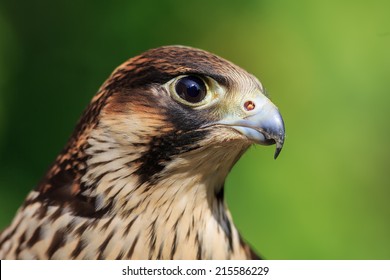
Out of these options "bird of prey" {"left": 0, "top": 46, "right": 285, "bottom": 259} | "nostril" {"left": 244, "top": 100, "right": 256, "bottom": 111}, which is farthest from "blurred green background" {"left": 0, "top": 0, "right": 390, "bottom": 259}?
"nostril" {"left": 244, "top": 100, "right": 256, "bottom": 111}

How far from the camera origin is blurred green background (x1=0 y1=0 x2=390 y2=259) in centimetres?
319

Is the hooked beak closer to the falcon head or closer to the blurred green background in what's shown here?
the falcon head

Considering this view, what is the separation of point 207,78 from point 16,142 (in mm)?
1634

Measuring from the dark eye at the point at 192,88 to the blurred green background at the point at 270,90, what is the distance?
126 centimetres

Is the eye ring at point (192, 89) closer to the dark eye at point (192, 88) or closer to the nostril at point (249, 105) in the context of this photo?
→ the dark eye at point (192, 88)

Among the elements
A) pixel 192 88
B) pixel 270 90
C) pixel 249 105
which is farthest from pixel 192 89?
pixel 270 90

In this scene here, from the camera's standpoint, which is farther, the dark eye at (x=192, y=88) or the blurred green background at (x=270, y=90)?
the blurred green background at (x=270, y=90)

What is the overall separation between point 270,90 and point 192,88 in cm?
139

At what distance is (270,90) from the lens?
3.29 m

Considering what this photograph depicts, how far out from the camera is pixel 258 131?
1.86m

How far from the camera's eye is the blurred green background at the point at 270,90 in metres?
3.19

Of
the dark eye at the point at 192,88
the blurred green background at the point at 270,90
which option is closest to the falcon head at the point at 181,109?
the dark eye at the point at 192,88

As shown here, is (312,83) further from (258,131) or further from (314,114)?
(258,131)
